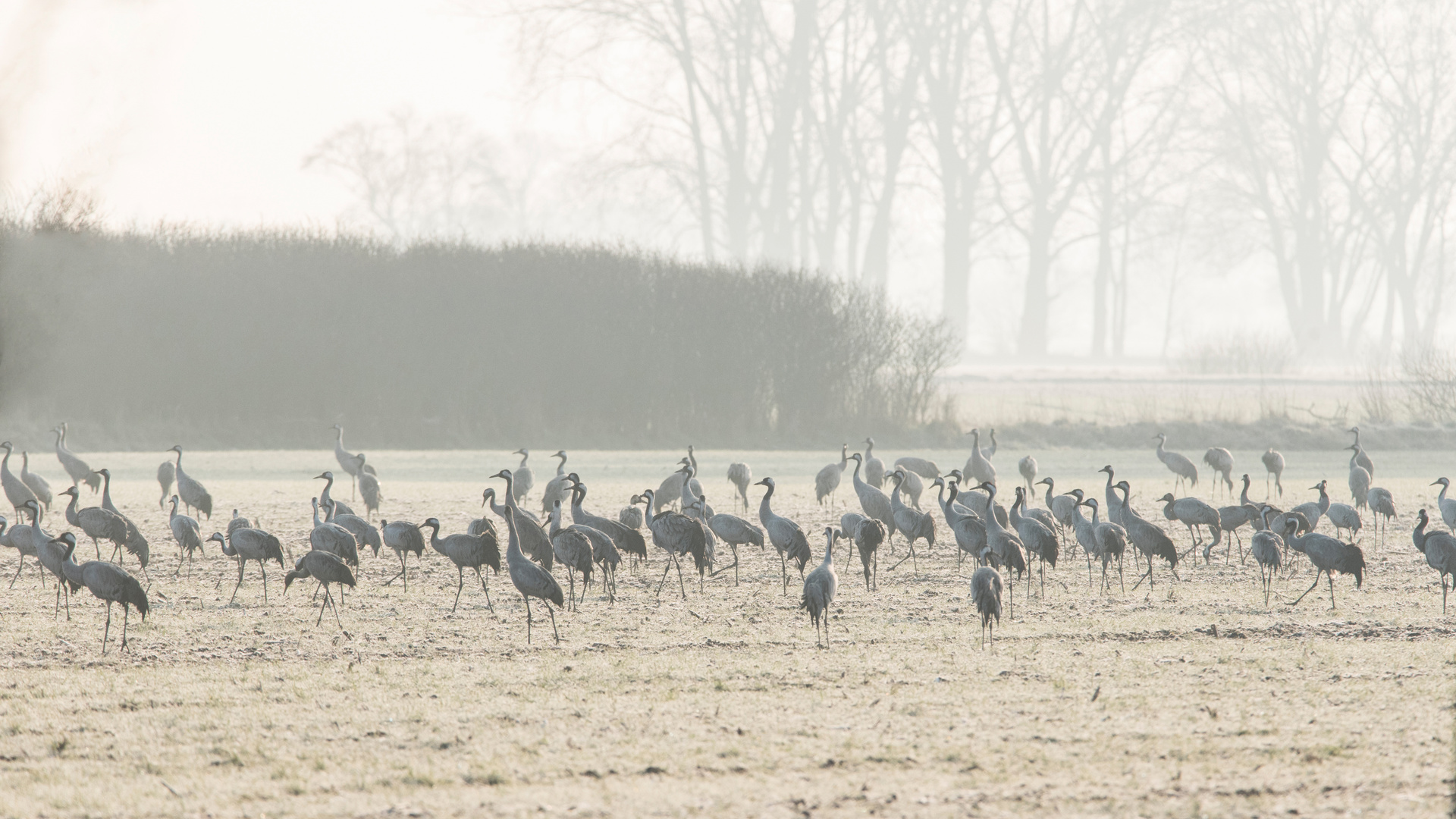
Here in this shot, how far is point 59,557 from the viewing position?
8438mm

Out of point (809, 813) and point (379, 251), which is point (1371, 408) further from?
point (809, 813)

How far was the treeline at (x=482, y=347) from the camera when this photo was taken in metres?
25.4

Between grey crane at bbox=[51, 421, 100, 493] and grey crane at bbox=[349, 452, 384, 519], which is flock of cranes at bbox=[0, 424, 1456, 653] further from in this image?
grey crane at bbox=[51, 421, 100, 493]

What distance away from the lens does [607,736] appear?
5.77 metres

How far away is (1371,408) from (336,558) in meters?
24.4

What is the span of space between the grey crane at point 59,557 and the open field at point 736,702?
0.17m

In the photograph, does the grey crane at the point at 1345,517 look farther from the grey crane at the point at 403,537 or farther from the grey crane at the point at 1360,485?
the grey crane at the point at 403,537

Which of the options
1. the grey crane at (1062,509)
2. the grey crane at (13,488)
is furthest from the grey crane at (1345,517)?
the grey crane at (13,488)

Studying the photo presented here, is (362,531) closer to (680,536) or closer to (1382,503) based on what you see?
(680,536)

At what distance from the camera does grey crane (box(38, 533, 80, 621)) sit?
8.30 meters

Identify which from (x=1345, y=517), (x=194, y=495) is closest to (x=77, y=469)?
(x=194, y=495)

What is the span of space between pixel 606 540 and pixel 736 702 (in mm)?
3436

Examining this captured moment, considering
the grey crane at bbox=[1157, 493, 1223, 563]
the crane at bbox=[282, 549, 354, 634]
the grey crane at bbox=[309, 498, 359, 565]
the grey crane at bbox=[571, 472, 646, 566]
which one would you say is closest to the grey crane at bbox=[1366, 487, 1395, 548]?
the grey crane at bbox=[1157, 493, 1223, 563]

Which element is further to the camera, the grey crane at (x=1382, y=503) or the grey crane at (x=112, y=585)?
the grey crane at (x=1382, y=503)
